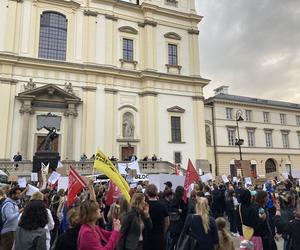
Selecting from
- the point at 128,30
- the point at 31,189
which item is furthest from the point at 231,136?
the point at 31,189

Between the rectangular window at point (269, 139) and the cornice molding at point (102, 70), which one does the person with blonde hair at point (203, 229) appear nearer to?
the cornice molding at point (102, 70)

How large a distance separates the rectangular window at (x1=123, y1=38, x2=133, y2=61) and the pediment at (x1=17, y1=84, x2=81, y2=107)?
25.4ft

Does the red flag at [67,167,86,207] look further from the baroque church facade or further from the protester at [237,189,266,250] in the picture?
the baroque church facade

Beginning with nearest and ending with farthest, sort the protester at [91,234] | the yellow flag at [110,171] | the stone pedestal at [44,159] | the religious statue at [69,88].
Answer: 1. the protester at [91,234]
2. the yellow flag at [110,171]
3. the stone pedestal at [44,159]
4. the religious statue at [69,88]

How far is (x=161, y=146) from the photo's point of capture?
3136 cm

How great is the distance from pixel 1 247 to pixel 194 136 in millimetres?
27920

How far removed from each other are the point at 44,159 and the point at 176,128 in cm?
1508

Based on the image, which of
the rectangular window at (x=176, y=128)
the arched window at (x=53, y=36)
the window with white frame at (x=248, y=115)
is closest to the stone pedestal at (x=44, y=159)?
the arched window at (x=53, y=36)

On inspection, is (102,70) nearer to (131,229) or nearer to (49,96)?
(49,96)

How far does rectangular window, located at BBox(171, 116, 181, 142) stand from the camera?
32.6 m

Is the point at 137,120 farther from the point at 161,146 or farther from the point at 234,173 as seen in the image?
the point at 234,173

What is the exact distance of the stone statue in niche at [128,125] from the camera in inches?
1216

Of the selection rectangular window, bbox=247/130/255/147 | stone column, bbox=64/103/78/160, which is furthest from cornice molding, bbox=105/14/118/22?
rectangular window, bbox=247/130/255/147

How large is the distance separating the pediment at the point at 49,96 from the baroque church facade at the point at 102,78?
9 centimetres
